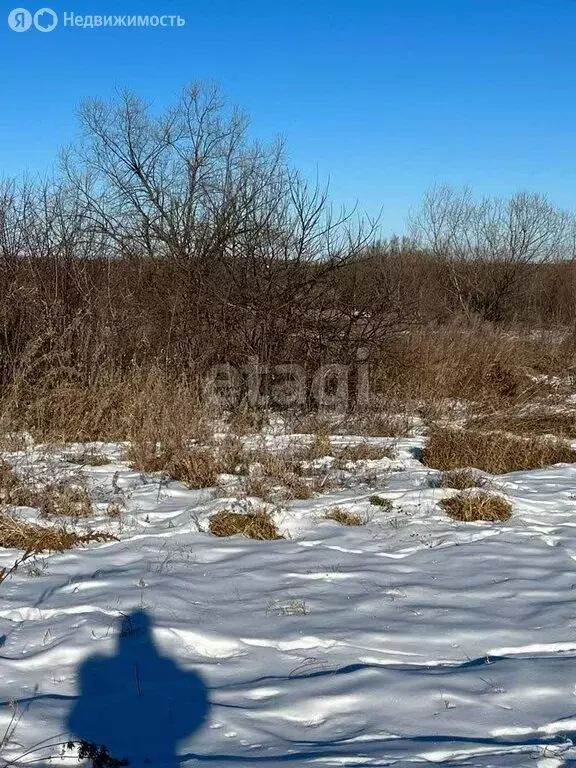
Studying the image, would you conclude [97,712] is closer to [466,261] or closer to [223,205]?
[223,205]

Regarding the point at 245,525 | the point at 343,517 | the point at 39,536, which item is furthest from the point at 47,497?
the point at 343,517

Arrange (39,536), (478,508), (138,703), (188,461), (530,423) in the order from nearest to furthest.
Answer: (138,703), (39,536), (478,508), (188,461), (530,423)

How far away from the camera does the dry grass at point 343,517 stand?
469 cm

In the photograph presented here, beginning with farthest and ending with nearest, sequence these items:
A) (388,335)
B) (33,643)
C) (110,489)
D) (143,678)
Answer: (388,335)
(110,489)
(33,643)
(143,678)

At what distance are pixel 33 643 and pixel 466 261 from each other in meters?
21.9

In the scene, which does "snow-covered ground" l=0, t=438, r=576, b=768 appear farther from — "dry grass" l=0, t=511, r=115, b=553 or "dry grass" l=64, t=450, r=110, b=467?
"dry grass" l=64, t=450, r=110, b=467

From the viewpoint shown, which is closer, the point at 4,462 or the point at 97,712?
the point at 97,712

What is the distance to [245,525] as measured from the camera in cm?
449

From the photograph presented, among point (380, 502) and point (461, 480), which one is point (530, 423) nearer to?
point (461, 480)

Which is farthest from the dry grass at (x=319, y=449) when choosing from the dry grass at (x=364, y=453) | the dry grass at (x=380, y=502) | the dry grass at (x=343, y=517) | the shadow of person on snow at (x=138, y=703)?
the shadow of person on snow at (x=138, y=703)

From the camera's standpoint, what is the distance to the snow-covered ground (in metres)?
2.35

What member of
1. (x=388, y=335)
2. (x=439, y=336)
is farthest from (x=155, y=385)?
(x=439, y=336)

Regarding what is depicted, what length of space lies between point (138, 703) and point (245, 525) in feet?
6.43

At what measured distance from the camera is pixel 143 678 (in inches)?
109
